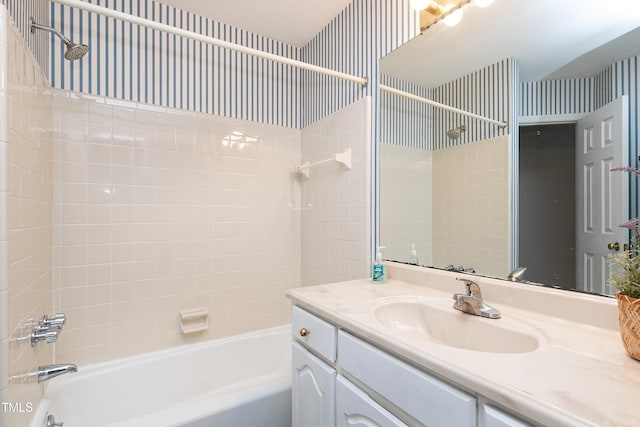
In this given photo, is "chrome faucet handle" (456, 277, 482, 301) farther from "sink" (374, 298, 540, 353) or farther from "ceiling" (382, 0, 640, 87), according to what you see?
"ceiling" (382, 0, 640, 87)

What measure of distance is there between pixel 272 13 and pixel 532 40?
4.78 feet

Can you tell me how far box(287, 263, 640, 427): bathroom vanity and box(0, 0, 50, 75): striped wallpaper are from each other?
1.38 m

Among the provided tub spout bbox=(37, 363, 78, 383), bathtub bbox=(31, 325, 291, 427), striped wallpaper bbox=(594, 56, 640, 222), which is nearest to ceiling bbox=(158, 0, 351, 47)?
striped wallpaper bbox=(594, 56, 640, 222)

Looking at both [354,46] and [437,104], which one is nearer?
[437,104]

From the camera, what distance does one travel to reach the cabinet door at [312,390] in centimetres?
103

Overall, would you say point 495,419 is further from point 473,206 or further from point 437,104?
point 437,104

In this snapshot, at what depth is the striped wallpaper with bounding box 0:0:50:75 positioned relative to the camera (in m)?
1.03

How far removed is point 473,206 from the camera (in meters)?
1.26

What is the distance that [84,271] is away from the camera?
1.62m

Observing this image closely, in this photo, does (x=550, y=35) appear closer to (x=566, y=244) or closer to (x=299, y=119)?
(x=566, y=244)

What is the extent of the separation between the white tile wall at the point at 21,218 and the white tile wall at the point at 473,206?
1492 mm

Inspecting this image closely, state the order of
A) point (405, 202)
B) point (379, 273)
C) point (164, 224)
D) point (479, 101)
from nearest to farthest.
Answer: point (479, 101)
point (379, 273)
point (405, 202)
point (164, 224)

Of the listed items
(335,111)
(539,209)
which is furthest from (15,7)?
(539,209)

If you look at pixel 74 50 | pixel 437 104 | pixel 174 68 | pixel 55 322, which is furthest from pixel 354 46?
pixel 55 322
